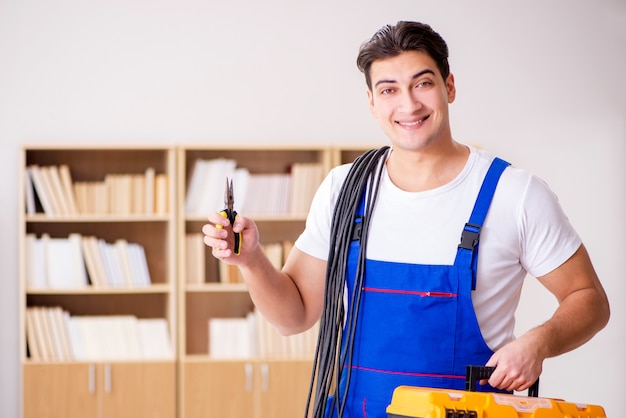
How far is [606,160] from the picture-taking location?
5.38 metres

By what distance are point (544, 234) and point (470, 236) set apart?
0.53 feet

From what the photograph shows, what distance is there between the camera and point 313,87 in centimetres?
513

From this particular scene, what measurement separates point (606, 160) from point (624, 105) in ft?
1.21

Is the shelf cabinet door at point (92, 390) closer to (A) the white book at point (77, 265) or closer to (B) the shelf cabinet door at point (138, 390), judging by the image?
(B) the shelf cabinet door at point (138, 390)

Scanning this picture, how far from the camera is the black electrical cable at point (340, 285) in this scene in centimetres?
200

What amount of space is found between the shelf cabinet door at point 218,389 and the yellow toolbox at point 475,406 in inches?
124

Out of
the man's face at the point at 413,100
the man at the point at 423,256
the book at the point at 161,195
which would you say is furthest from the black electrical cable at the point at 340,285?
the book at the point at 161,195

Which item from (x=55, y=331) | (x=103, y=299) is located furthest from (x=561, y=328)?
(x=103, y=299)

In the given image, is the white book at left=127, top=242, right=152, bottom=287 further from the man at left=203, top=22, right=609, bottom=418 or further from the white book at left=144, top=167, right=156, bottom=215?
the man at left=203, top=22, right=609, bottom=418

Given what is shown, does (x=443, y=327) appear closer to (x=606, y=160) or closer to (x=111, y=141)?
(x=111, y=141)

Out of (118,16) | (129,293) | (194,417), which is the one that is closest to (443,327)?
(194,417)

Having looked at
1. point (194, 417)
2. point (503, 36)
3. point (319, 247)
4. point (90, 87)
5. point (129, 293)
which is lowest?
point (194, 417)

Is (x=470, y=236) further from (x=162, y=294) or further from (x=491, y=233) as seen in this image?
(x=162, y=294)

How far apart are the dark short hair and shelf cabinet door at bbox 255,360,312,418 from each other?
2.93 m
